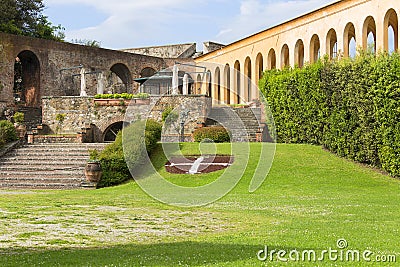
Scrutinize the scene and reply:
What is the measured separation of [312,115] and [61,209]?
1387 centimetres

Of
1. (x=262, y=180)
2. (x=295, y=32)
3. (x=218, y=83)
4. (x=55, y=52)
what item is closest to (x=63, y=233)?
(x=262, y=180)

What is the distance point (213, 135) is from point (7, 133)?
28.6 ft

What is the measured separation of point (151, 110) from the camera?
29188 mm

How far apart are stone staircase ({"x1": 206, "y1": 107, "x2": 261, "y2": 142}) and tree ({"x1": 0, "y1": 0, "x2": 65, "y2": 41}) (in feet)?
54.2

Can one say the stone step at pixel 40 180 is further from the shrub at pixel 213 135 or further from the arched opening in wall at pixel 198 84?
the arched opening in wall at pixel 198 84

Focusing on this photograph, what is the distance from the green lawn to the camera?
7680 mm

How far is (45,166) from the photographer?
2242 centimetres

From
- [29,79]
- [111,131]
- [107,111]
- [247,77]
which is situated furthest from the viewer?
[247,77]

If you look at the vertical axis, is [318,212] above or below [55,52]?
below

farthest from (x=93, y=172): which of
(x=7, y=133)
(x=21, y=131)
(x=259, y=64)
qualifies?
(x=259, y=64)

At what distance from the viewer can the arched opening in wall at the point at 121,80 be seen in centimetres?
4109

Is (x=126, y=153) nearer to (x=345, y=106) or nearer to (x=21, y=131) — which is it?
(x=21, y=131)

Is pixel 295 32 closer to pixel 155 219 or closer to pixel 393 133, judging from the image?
pixel 393 133

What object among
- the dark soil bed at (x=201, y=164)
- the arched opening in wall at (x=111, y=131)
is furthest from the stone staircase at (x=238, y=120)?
the dark soil bed at (x=201, y=164)
